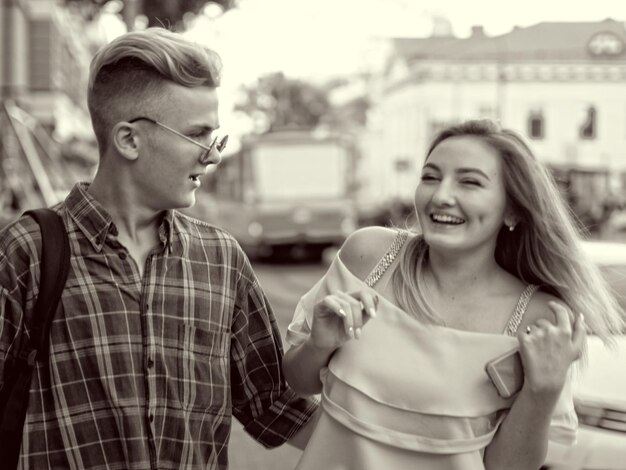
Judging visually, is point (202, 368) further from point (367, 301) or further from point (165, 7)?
point (165, 7)

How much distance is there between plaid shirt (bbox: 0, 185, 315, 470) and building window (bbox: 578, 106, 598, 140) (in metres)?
59.8

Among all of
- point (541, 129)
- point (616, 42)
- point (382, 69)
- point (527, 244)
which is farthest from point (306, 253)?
point (382, 69)

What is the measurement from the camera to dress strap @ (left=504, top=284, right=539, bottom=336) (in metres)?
2.29

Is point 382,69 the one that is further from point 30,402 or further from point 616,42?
point 30,402

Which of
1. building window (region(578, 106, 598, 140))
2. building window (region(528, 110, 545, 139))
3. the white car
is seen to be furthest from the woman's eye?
building window (region(528, 110, 545, 139))

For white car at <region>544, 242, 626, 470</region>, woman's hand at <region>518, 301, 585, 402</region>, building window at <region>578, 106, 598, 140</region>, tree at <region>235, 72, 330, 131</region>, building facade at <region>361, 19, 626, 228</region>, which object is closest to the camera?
woman's hand at <region>518, 301, 585, 402</region>

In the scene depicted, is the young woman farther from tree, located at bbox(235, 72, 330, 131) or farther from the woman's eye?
tree, located at bbox(235, 72, 330, 131)

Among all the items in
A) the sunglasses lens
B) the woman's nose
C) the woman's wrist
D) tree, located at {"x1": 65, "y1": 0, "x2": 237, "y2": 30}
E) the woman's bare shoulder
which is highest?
tree, located at {"x1": 65, "y1": 0, "x2": 237, "y2": 30}

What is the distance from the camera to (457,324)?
2.33m

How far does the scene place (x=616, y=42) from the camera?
42.0 m

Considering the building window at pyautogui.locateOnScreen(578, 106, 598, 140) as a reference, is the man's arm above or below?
above

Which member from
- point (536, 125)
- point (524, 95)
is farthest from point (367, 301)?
point (536, 125)

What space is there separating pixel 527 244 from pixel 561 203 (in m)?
0.15

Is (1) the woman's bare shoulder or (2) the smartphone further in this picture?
(1) the woman's bare shoulder
